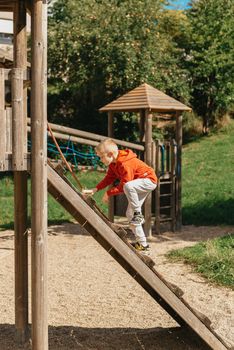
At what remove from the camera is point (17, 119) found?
467 centimetres

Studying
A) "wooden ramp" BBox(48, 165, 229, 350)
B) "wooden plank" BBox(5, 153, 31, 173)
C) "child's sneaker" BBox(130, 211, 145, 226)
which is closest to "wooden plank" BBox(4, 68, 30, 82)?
"wooden plank" BBox(5, 153, 31, 173)

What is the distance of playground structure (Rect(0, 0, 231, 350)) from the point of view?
466 centimetres

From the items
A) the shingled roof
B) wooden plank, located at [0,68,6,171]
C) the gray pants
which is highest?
the shingled roof

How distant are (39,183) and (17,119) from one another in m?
0.52

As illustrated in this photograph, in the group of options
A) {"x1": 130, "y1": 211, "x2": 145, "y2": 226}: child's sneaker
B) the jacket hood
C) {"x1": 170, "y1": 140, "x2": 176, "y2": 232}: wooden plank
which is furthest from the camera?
{"x1": 170, "y1": 140, "x2": 176, "y2": 232}: wooden plank

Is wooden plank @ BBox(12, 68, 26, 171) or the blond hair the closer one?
wooden plank @ BBox(12, 68, 26, 171)

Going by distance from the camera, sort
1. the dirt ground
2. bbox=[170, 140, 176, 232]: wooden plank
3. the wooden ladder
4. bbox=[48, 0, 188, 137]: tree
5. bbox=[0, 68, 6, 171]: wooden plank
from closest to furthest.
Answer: bbox=[0, 68, 6, 171]: wooden plank
the dirt ground
the wooden ladder
bbox=[170, 140, 176, 232]: wooden plank
bbox=[48, 0, 188, 137]: tree

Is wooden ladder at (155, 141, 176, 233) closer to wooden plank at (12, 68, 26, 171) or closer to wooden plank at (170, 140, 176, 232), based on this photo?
wooden plank at (170, 140, 176, 232)

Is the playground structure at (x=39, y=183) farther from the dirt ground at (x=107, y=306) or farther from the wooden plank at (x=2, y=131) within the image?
the dirt ground at (x=107, y=306)

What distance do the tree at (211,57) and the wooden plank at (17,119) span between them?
61.5 ft

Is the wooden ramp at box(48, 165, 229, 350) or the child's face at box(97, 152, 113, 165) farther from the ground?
the child's face at box(97, 152, 113, 165)

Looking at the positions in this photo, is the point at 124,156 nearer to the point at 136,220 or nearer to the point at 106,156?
the point at 106,156

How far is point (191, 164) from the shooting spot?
19859 millimetres

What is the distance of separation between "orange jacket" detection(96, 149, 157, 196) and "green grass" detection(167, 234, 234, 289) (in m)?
2.40
